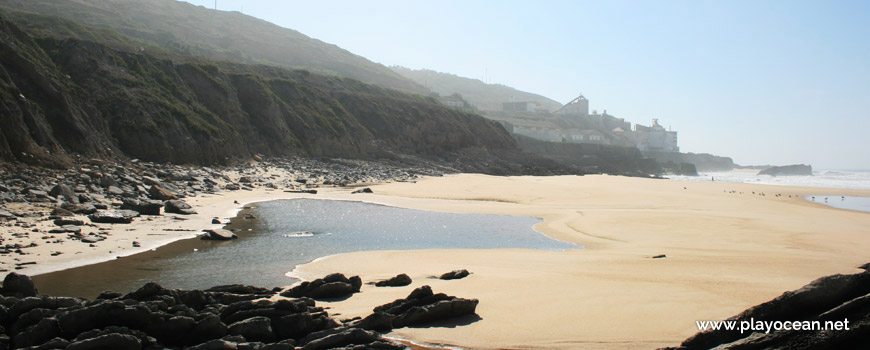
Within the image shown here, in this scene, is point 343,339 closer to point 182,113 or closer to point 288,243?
point 288,243

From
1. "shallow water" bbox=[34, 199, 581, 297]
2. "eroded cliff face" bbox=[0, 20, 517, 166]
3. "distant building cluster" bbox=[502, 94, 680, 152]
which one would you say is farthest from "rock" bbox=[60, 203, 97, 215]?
"distant building cluster" bbox=[502, 94, 680, 152]

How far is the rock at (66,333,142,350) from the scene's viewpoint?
5.32 meters

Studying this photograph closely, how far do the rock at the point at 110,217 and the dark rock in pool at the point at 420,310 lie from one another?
10412 millimetres

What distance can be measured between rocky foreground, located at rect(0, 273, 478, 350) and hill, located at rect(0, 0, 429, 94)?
80568 millimetres

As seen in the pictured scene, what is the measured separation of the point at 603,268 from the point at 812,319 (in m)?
5.91

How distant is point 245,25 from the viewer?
5546 inches

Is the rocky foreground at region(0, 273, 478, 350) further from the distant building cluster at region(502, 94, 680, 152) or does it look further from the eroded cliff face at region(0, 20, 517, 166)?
the distant building cluster at region(502, 94, 680, 152)

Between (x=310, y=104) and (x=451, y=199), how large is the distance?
2675cm

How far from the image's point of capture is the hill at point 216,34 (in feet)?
277

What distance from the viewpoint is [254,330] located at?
20.1 feet

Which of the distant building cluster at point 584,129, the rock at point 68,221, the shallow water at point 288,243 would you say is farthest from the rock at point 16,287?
the distant building cluster at point 584,129

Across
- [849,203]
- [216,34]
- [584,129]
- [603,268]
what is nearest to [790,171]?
[584,129]

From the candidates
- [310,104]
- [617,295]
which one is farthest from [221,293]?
[310,104]

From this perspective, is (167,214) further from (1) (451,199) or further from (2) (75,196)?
(1) (451,199)
